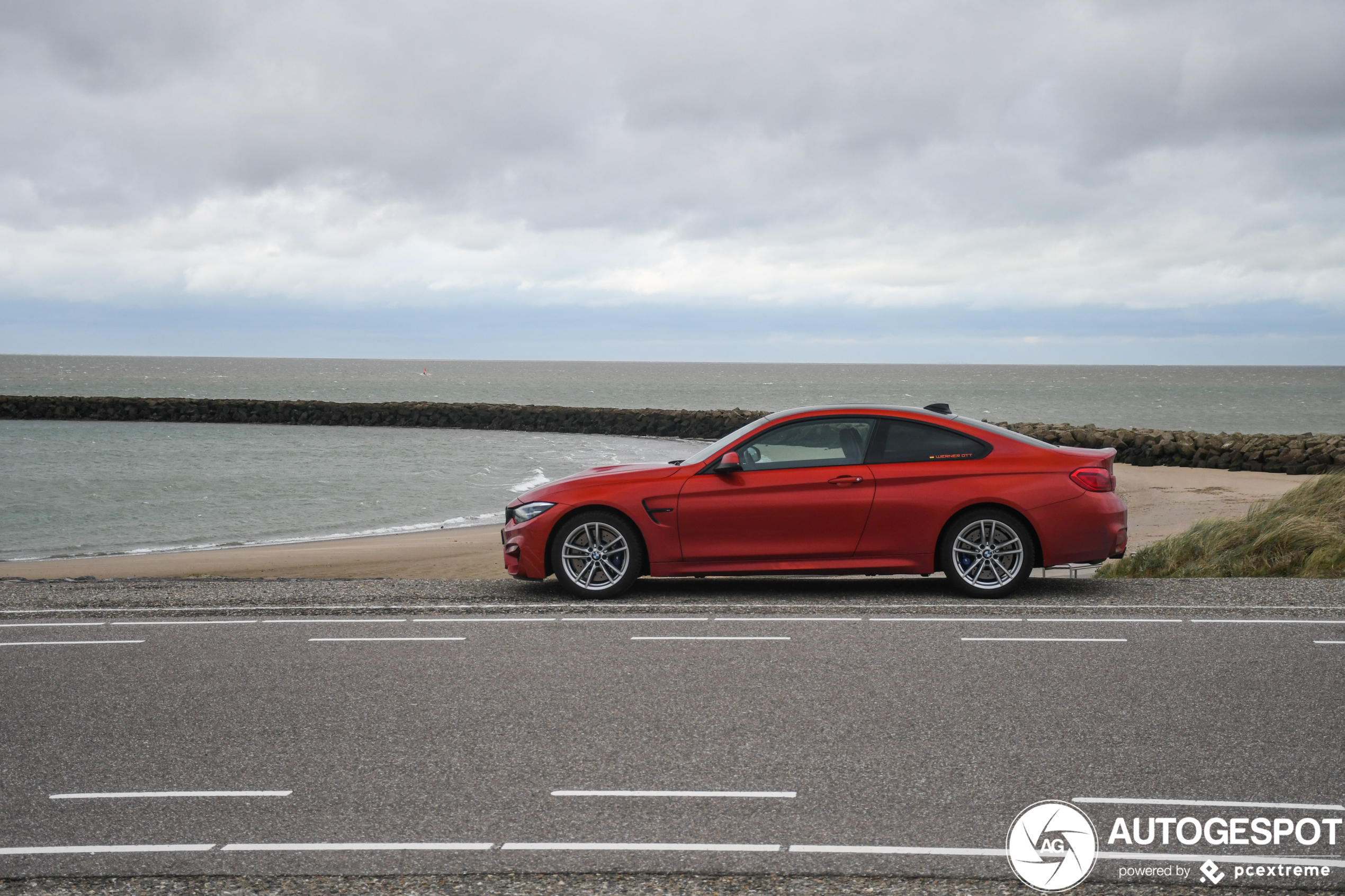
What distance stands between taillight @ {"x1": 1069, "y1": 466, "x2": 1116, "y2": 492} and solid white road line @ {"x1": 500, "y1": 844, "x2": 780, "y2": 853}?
227 inches

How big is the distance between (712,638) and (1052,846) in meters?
3.71

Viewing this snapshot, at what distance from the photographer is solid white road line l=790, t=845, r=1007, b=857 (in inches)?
159

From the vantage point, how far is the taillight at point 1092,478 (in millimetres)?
8906

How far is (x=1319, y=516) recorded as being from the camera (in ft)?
40.2

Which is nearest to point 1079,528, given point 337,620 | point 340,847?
point 337,620

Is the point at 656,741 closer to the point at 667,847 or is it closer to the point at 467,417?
the point at 667,847

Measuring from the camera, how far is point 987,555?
9047mm

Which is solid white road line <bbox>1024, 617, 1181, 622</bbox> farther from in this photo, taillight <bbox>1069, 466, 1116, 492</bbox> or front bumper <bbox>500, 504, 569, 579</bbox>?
front bumper <bbox>500, 504, 569, 579</bbox>

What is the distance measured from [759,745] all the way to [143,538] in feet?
66.2

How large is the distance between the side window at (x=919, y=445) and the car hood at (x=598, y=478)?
1.75 meters

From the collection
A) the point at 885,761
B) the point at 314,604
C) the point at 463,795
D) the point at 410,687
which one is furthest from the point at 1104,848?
the point at 314,604

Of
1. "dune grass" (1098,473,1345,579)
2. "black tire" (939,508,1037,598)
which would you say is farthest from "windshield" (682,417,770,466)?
"dune grass" (1098,473,1345,579)

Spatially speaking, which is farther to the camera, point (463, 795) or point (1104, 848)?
point (463, 795)

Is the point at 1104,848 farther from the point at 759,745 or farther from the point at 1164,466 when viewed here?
the point at 1164,466
